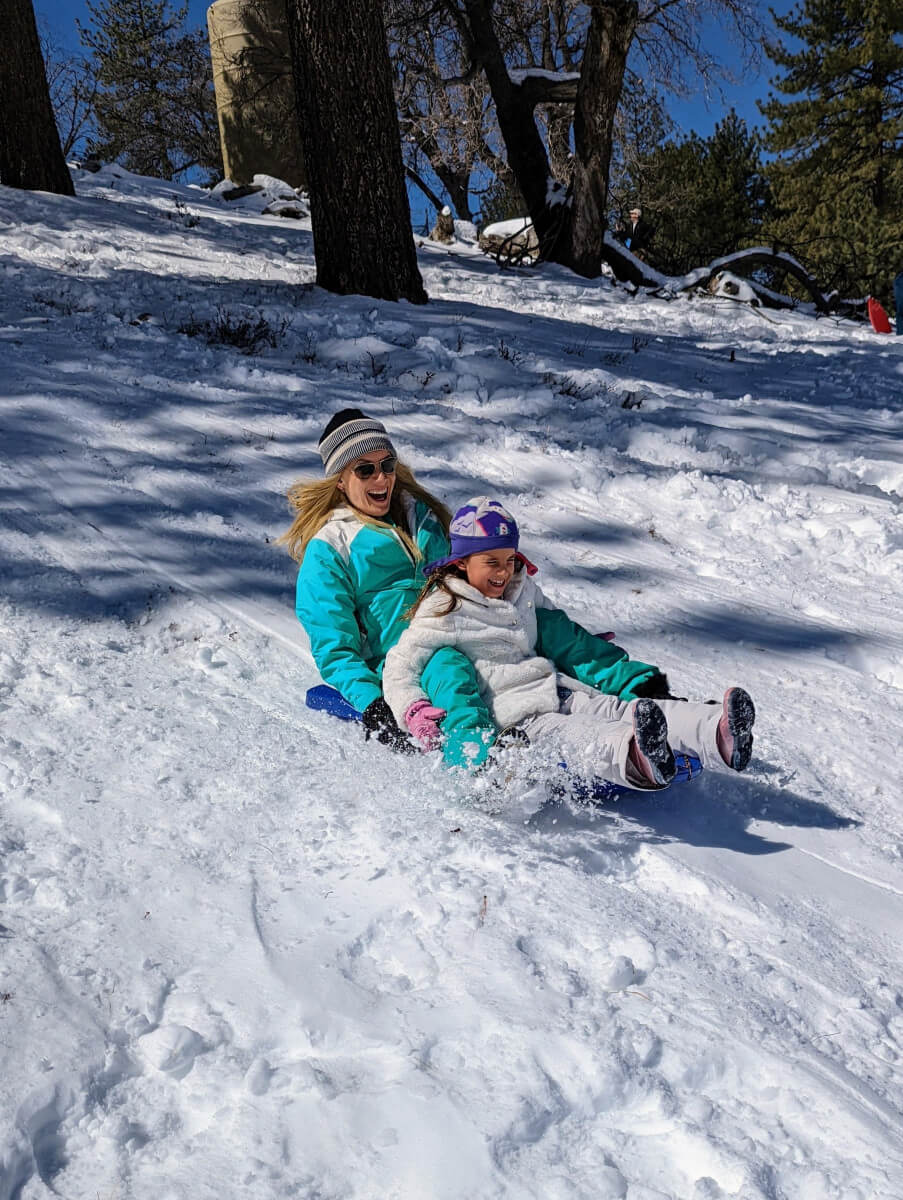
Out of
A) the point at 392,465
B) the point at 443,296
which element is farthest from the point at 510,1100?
the point at 443,296

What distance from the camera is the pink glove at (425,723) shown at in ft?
8.97

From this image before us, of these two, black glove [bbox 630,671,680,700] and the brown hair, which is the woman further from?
black glove [bbox 630,671,680,700]

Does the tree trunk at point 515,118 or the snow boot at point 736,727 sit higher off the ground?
the tree trunk at point 515,118

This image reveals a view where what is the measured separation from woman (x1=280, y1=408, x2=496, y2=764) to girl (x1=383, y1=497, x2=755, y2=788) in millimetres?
288

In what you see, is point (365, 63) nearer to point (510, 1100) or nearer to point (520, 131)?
point (520, 131)

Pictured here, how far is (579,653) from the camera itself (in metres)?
3.13

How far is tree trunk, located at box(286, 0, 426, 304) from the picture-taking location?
762 cm

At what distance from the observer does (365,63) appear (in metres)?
7.71

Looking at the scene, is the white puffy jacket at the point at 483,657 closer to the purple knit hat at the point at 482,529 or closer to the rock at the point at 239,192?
the purple knit hat at the point at 482,529

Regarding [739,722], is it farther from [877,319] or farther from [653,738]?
[877,319]

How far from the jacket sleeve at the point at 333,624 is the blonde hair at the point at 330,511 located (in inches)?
5.6

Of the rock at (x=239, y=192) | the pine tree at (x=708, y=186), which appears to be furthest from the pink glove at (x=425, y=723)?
the pine tree at (x=708, y=186)

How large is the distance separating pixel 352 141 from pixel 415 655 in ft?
20.0

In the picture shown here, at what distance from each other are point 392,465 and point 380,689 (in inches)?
33.0
